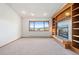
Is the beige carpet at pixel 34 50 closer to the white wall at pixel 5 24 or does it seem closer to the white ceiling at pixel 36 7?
the white wall at pixel 5 24

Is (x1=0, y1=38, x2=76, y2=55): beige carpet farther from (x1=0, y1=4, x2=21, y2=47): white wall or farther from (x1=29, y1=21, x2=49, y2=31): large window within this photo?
(x1=29, y1=21, x2=49, y2=31): large window

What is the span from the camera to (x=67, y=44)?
18.2 feet

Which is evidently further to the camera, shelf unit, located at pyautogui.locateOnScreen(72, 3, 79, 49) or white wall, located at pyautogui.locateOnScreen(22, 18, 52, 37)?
white wall, located at pyautogui.locateOnScreen(22, 18, 52, 37)

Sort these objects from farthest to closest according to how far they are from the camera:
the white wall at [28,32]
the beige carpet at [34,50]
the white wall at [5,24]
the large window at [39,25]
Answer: the large window at [39,25] < the white wall at [28,32] < the white wall at [5,24] < the beige carpet at [34,50]

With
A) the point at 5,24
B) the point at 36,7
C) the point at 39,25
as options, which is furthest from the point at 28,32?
the point at 5,24

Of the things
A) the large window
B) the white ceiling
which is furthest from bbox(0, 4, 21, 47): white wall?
the large window

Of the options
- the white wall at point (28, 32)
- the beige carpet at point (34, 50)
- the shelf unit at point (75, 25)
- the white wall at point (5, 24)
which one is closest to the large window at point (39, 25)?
the white wall at point (28, 32)

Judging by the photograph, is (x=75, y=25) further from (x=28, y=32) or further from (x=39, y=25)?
(x=28, y=32)

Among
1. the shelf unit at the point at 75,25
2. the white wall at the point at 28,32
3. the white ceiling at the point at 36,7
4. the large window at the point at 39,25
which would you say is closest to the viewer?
the shelf unit at the point at 75,25

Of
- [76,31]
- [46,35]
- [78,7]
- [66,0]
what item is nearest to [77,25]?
[76,31]

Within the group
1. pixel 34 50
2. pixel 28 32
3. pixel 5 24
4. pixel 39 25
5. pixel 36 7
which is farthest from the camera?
pixel 39 25

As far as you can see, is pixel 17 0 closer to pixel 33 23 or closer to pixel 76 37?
pixel 76 37

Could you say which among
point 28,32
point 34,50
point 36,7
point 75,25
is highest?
point 36,7
